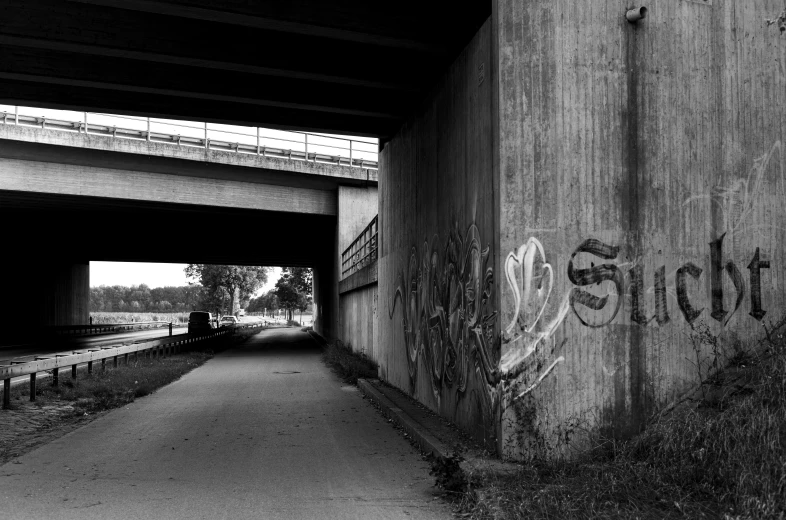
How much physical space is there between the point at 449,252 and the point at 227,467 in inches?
159

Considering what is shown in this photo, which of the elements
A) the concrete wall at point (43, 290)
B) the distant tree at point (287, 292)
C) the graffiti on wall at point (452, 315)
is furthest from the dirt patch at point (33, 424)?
the distant tree at point (287, 292)

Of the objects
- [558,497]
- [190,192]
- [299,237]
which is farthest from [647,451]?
[299,237]

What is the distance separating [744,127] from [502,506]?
5110 millimetres

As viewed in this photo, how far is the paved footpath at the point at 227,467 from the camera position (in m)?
5.87

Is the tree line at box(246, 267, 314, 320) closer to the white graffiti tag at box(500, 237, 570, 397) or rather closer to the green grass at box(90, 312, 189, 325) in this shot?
the green grass at box(90, 312, 189, 325)

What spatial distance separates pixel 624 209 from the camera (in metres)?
7.11

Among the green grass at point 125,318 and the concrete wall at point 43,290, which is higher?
the concrete wall at point 43,290

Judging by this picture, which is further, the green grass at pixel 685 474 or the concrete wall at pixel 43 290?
the concrete wall at pixel 43 290

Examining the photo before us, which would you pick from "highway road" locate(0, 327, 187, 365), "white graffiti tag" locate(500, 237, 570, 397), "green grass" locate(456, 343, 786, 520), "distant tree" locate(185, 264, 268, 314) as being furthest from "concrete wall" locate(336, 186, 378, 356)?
"distant tree" locate(185, 264, 268, 314)

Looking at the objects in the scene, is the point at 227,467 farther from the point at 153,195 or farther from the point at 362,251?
the point at 153,195

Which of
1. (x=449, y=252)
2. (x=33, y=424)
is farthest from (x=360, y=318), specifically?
(x=449, y=252)

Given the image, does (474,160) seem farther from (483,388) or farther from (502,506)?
(502,506)

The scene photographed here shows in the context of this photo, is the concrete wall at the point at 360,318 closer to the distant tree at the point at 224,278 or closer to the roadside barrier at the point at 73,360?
the roadside barrier at the point at 73,360

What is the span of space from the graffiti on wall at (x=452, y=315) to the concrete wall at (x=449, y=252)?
1 cm
